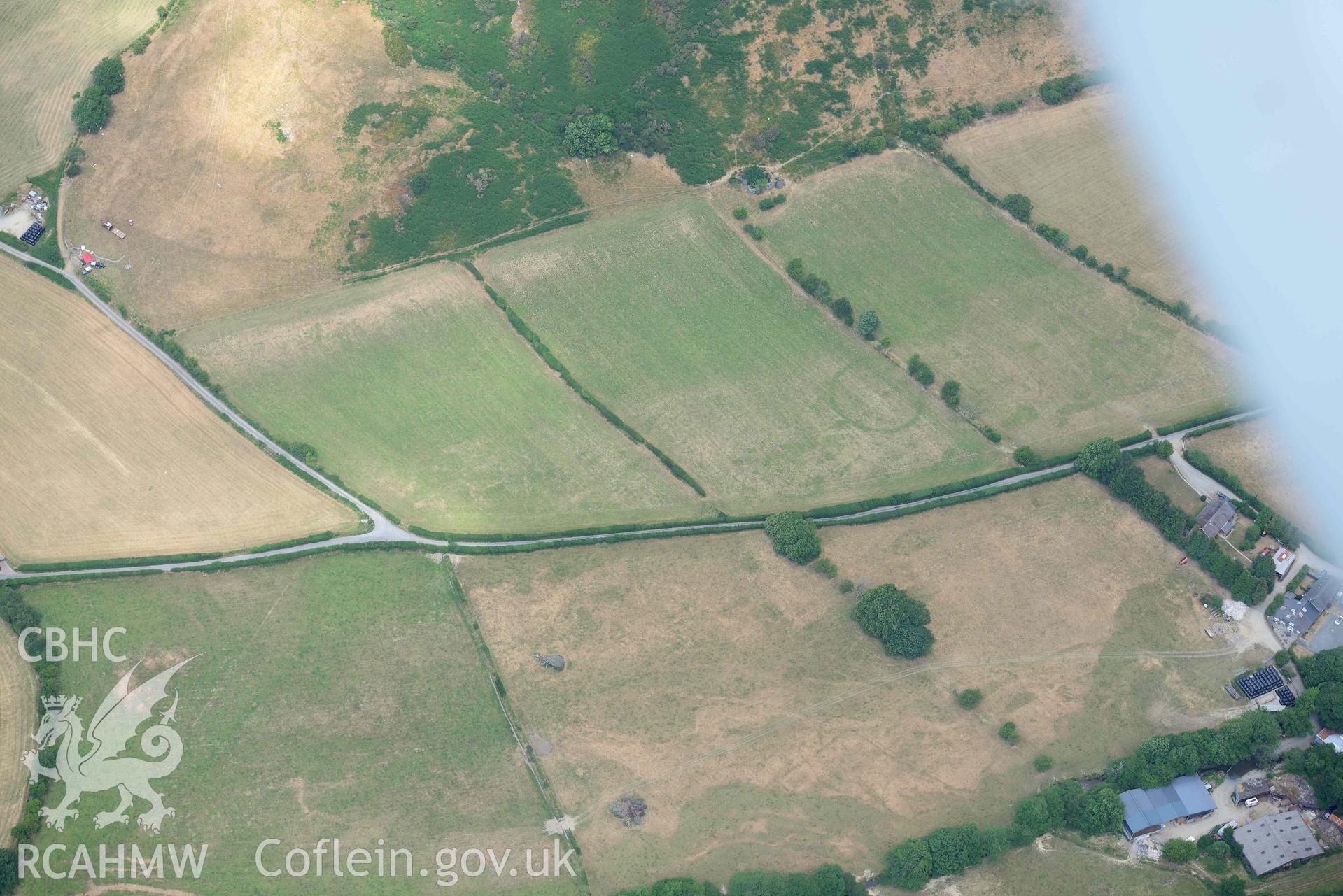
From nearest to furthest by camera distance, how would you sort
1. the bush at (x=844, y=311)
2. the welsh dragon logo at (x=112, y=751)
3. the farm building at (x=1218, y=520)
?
the welsh dragon logo at (x=112, y=751), the farm building at (x=1218, y=520), the bush at (x=844, y=311)

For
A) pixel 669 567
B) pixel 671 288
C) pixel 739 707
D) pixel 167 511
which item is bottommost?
pixel 739 707

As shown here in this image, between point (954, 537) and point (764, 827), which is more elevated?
point (954, 537)

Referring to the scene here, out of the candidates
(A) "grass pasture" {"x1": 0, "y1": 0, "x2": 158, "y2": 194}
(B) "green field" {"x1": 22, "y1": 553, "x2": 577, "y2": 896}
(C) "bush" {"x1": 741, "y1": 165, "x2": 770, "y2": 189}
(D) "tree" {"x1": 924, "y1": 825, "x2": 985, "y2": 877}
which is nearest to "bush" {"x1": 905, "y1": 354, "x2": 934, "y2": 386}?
(C) "bush" {"x1": 741, "y1": 165, "x2": 770, "y2": 189}

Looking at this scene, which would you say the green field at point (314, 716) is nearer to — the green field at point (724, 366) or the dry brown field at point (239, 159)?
the green field at point (724, 366)

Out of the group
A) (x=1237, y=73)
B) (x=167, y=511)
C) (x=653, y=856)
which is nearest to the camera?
(x=653, y=856)

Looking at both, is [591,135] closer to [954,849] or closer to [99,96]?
[99,96]

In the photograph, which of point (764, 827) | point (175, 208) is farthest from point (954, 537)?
point (175, 208)

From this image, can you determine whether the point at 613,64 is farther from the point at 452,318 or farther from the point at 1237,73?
the point at 1237,73

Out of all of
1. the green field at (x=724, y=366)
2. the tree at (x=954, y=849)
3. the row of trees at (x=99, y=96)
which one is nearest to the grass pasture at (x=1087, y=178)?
the green field at (x=724, y=366)
